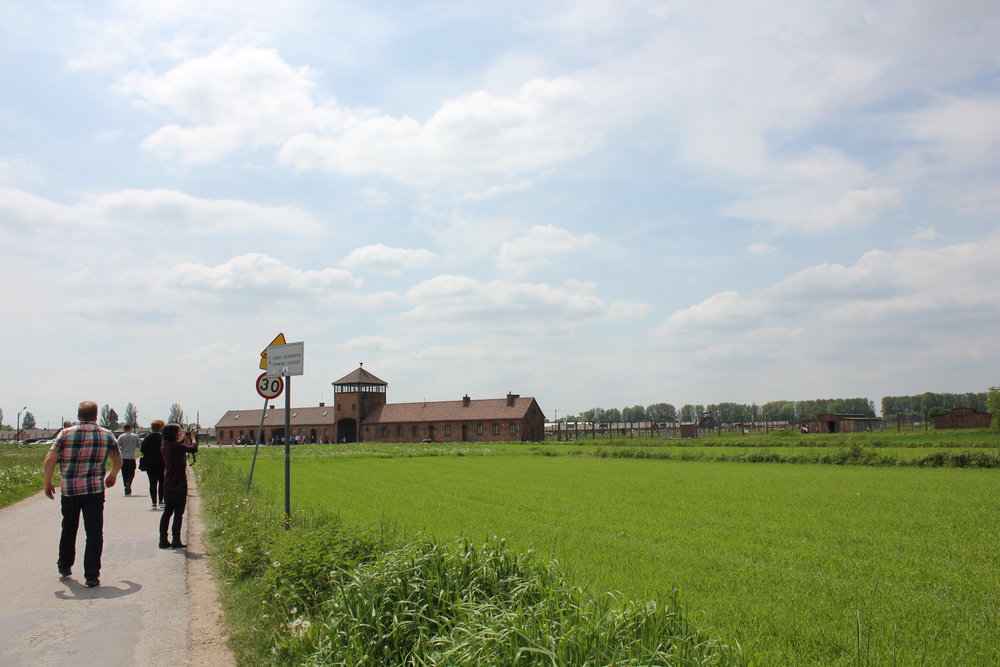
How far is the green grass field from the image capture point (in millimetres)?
5859

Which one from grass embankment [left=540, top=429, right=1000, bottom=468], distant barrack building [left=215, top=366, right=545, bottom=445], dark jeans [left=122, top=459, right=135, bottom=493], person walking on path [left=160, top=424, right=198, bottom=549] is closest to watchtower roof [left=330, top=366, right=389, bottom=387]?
distant barrack building [left=215, top=366, right=545, bottom=445]

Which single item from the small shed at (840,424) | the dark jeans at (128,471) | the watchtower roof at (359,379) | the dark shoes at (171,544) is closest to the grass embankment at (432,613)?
the dark shoes at (171,544)

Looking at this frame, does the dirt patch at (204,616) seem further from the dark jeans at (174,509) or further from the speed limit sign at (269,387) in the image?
the speed limit sign at (269,387)

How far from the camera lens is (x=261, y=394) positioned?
46.8 feet

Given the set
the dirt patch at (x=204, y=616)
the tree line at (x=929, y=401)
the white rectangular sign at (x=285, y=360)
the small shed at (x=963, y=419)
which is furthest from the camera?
the tree line at (x=929, y=401)

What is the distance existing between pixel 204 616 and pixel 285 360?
13.9 feet

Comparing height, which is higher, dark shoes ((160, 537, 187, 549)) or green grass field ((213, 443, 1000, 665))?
dark shoes ((160, 537, 187, 549))

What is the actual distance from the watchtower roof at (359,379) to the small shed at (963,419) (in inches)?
2633

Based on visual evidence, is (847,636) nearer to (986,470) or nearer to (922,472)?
(922,472)

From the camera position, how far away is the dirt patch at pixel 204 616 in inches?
214

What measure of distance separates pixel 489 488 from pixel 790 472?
522 inches

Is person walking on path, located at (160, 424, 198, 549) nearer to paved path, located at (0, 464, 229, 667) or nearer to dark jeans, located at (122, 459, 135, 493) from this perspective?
paved path, located at (0, 464, 229, 667)

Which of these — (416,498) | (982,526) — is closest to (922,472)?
(982,526)

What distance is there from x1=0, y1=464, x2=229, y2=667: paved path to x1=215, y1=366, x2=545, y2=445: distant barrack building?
2978 inches
